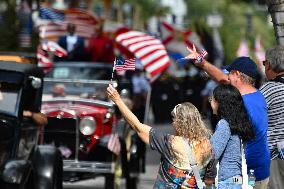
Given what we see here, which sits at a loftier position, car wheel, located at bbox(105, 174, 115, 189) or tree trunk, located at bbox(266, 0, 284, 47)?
tree trunk, located at bbox(266, 0, 284, 47)

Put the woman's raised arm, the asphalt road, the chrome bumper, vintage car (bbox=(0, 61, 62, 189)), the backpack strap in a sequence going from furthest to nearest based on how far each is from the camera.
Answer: the asphalt road, the chrome bumper, vintage car (bbox=(0, 61, 62, 189)), the woman's raised arm, the backpack strap

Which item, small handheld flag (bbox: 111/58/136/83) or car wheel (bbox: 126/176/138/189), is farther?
car wheel (bbox: 126/176/138/189)

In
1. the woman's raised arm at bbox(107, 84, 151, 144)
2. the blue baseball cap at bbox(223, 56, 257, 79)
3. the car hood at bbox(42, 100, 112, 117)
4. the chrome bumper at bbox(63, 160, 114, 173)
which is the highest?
the blue baseball cap at bbox(223, 56, 257, 79)

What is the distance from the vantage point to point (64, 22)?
85.6ft

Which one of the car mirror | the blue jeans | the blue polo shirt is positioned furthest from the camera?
the car mirror

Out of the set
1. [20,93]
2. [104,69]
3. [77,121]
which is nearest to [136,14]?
[104,69]

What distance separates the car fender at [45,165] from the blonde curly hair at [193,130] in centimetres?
351

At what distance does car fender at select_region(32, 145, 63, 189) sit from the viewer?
10500 mm

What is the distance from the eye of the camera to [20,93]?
35.9 ft

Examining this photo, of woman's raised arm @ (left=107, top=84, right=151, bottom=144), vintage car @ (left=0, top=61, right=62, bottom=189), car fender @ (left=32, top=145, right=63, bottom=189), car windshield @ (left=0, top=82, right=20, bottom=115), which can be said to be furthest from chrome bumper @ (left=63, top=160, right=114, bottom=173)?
woman's raised arm @ (left=107, top=84, right=151, bottom=144)

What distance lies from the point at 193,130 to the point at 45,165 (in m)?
3.73

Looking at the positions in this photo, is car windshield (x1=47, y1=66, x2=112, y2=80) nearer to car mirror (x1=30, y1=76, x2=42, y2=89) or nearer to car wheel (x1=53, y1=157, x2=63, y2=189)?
car mirror (x1=30, y1=76, x2=42, y2=89)

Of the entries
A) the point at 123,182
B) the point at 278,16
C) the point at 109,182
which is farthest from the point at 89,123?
the point at 278,16

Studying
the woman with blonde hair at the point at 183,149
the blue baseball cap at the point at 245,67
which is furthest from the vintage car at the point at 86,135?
the woman with blonde hair at the point at 183,149
